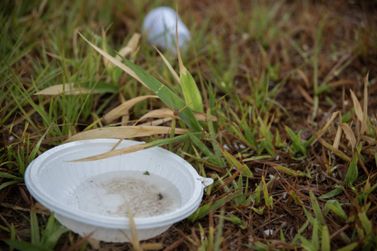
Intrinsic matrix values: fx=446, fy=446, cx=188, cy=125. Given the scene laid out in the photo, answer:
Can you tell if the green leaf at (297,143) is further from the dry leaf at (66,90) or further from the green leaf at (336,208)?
the dry leaf at (66,90)

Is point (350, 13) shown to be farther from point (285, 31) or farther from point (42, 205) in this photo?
point (42, 205)

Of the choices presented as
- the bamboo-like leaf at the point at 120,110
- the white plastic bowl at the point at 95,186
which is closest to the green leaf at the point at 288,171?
the white plastic bowl at the point at 95,186

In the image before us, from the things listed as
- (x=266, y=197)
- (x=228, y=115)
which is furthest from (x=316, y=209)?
(x=228, y=115)

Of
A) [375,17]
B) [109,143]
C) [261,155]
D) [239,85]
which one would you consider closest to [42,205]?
[109,143]

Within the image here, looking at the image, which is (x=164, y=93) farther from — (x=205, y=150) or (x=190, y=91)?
(x=205, y=150)

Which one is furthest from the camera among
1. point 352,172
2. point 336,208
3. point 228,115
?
point 228,115

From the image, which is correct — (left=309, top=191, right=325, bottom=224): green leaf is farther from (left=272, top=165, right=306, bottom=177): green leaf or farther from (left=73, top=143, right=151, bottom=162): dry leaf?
(left=73, top=143, right=151, bottom=162): dry leaf

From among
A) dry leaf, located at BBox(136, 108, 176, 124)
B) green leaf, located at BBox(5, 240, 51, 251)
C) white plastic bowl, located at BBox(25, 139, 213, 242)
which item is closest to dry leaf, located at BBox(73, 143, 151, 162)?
white plastic bowl, located at BBox(25, 139, 213, 242)
